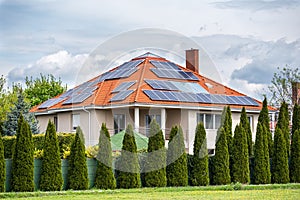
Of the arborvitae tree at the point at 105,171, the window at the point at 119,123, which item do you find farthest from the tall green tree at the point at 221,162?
the window at the point at 119,123

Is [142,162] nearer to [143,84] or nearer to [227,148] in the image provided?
[227,148]

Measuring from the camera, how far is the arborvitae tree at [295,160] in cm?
2744

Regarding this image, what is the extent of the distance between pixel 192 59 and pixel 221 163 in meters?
16.8

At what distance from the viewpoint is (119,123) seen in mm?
35000

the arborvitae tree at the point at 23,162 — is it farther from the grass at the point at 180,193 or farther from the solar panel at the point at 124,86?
the solar panel at the point at 124,86

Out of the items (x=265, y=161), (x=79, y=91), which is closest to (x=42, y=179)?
(x=265, y=161)

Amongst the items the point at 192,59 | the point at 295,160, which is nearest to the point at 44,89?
the point at 192,59

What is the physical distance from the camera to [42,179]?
2212cm

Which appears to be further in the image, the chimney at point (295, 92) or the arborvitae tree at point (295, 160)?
the chimney at point (295, 92)

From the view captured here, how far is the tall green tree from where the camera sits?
25.3 m

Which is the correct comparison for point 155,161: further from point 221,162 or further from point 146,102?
point 146,102

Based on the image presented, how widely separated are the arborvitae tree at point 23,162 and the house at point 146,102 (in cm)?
1066

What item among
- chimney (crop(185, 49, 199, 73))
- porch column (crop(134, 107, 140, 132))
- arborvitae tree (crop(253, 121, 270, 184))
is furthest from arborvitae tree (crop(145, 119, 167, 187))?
chimney (crop(185, 49, 199, 73))

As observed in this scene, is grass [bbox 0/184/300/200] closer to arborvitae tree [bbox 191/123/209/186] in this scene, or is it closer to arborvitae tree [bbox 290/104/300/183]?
arborvitae tree [bbox 191/123/209/186]
